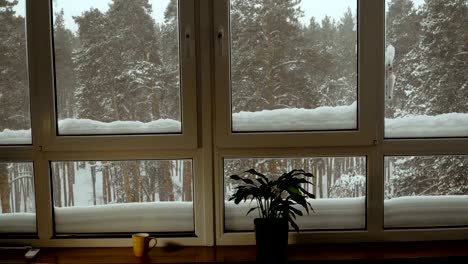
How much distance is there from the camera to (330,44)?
2.45 meters

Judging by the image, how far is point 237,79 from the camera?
246 cm

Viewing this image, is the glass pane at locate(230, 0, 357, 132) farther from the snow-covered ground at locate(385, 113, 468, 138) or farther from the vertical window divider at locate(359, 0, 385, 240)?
the snow-covered ground at locate(385, 113, 468, 138)

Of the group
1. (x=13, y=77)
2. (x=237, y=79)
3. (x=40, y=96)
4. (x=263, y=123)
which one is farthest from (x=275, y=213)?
(x=13, y=77)

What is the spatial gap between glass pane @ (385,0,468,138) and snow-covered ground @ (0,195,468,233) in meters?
0.35

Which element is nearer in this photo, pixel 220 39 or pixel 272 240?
pixel 272 240

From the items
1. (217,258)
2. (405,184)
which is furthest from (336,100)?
(217,258)

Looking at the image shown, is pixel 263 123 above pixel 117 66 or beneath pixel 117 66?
beneath

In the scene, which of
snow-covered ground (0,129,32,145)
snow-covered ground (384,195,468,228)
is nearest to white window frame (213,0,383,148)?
snow-covered ground (384,195,468,228)

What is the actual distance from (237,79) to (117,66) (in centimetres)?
57

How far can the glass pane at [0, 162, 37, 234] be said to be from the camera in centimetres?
251

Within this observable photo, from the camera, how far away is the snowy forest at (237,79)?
7.99 ft

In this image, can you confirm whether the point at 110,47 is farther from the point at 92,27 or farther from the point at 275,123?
the point at 275,123

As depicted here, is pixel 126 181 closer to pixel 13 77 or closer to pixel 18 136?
pixel 18 136

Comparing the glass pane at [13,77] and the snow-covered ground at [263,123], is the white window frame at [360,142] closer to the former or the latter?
the snow-covered ground at [263,123]
